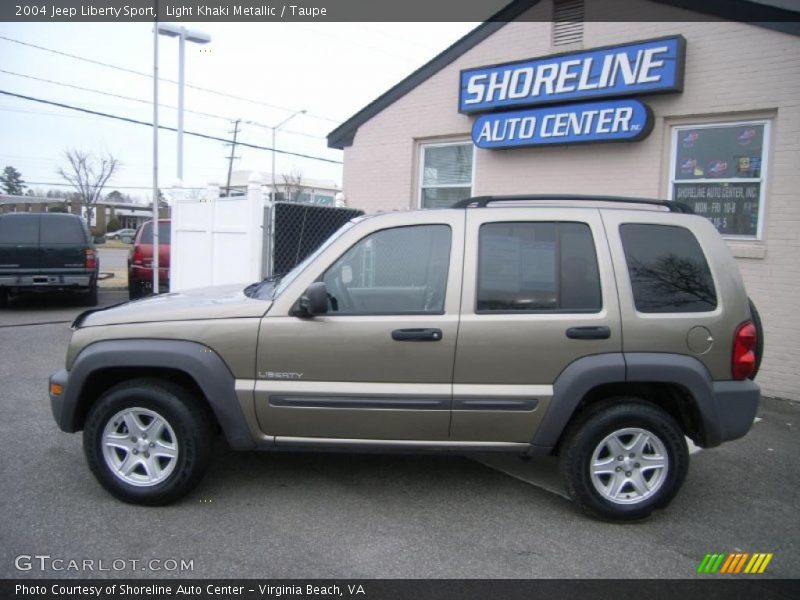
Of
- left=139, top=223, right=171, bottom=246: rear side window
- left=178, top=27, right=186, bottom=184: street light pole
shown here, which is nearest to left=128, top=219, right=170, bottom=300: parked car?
left=139, top=223, right=171, bottom=246: rear side window

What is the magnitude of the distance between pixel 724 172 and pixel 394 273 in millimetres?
4991

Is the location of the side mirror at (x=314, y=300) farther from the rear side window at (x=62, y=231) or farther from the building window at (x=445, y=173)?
the rear side window at (x=62, y=231)

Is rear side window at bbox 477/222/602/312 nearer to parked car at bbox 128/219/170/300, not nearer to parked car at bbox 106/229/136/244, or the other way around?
parked car at bbox 128/219/170/300

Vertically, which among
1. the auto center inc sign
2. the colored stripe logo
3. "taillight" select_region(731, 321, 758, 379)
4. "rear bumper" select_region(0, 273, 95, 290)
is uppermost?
the auto center inc sign

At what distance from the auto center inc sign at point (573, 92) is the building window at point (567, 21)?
18.3 inches

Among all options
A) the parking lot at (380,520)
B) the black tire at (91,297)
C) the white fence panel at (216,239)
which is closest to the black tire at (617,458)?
the parking lot at (380,520)

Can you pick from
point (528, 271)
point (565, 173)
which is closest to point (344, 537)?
point (528, 271)

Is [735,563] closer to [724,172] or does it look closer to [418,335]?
[418,335]

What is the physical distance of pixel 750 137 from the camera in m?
7.08

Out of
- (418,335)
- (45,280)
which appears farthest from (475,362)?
(45,280)

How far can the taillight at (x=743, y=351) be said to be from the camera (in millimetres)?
3816

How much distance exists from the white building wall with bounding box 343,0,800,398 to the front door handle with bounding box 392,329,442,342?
15.6ft

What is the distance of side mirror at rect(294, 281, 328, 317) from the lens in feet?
12.1

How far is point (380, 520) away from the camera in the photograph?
3.84m
